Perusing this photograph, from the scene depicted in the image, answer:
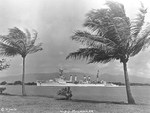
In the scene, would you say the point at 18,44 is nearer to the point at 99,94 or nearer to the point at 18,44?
the point at 18,44

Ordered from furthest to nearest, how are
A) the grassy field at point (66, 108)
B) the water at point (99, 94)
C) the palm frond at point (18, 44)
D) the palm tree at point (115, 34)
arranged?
the water at point (99, 94), the palm frond at point (18, 44), the palm tree at point (115, 34), the grassy field at point (66, 108)

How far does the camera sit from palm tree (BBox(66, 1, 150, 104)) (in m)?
10.7

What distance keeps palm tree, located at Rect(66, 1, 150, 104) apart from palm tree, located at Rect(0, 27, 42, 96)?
17.2 ft

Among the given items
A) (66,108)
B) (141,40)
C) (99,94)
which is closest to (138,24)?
(141,40)

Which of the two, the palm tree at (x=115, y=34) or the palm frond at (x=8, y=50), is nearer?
the palm tree at (x=115, y=34)

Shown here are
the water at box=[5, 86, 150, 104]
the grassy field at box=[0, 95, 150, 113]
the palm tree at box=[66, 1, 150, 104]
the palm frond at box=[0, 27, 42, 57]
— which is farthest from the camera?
the water at box=[5, 86, 150, 104]

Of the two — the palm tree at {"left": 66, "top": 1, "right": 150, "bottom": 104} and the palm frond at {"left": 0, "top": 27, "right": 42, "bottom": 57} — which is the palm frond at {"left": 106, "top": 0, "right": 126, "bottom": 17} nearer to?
the palm tree at {"left": 66, "top": 1, "right": 150, "bottom": 104}

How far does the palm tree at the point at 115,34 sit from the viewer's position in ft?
35.1

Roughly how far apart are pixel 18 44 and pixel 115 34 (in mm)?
7426

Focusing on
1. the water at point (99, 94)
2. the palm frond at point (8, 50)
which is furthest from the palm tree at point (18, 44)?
the water at point (99, 94)

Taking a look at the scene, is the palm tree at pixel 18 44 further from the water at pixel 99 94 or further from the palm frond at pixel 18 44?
the water at pixel 99 94

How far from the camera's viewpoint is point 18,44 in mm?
15055

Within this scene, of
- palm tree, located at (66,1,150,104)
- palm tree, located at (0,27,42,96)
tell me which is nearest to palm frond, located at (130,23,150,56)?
palm tree, located at (66,1,150,104)

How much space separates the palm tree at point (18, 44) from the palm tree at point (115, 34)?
17.2ft
